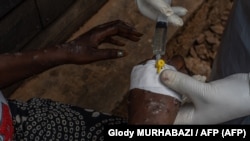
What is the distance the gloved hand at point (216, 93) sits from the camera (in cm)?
123

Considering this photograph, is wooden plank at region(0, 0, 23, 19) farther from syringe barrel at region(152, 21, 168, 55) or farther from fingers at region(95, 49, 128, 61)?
syringe barrel at region(152, 21, 168, 55)

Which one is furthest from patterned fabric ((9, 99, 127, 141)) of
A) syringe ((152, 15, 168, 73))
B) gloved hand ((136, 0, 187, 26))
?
gloved hand ((136, 0, 187, 26))

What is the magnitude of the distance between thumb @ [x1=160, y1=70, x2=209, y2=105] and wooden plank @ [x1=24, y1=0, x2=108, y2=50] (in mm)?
1318

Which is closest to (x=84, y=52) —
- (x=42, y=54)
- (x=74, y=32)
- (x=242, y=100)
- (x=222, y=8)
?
(x=42, y=54)

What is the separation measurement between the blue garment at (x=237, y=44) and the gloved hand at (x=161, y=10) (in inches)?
9.0

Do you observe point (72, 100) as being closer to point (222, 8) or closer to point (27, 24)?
point (27, 24)

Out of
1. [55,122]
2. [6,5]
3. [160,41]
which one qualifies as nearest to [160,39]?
[160,41]

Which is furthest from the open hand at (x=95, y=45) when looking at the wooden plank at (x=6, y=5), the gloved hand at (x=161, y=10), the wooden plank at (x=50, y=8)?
the wooden plank at (x=50, y=8)

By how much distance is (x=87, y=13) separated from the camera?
2719mm

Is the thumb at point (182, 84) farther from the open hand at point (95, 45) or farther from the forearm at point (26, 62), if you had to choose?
the forearm at point (26, 62)

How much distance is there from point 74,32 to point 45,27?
0.28 metres

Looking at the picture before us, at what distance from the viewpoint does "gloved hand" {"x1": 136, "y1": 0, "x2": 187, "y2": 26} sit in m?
1.43

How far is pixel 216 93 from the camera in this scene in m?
1.24

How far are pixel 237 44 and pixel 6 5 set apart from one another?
1.26 m
